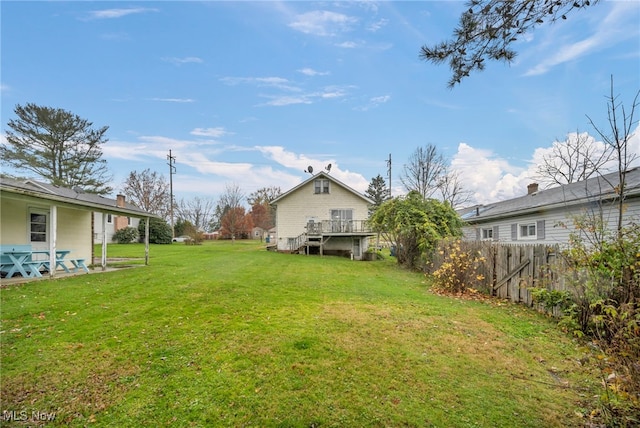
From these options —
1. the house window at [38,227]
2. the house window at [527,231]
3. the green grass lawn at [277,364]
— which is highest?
the house window at [38,227]

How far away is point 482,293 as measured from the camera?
8805mm

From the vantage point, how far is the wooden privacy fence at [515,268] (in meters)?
6.44

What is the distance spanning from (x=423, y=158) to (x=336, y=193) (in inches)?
458

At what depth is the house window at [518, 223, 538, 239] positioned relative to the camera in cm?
1403

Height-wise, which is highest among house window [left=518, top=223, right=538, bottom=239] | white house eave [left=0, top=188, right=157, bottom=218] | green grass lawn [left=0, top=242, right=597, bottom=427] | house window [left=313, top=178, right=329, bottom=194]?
house window [left=313, top=178, right=329, bottom=194]

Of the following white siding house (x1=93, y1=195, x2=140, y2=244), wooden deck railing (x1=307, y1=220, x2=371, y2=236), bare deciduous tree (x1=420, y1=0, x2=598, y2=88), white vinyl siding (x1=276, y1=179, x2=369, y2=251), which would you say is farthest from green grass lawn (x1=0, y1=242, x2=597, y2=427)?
white siding house (x1=93, y1=195, x2=140, y2=244)

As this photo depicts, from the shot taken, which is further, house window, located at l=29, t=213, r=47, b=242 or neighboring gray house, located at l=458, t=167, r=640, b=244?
house window, located at l=29, t=213, r=47, b=242

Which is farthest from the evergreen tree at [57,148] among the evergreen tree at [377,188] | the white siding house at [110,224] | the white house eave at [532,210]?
the evergreen tree at [377,188]

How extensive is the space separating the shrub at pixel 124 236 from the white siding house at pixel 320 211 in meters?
17.0

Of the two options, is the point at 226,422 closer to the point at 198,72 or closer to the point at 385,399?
the point at 385,399

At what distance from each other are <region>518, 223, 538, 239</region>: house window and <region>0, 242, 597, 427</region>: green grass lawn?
29.7 feet

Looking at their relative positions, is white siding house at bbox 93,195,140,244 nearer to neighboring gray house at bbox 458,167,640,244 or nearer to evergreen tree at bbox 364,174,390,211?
neighboring gray house at bbox 458,167,640,244

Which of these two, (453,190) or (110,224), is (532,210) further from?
(110,224)

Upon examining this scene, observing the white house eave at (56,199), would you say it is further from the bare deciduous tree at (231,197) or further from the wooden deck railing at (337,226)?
the bare deciduous tree at (231,197)
